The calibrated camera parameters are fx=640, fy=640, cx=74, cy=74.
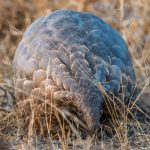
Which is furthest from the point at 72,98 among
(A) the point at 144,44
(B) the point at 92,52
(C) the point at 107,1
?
(C) the point at 107,1

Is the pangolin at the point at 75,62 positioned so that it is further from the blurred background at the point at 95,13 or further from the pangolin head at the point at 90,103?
the blurred background at the point at 95,13

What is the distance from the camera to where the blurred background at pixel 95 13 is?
18.4 ft

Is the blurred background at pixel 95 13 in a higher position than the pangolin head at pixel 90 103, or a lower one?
higher

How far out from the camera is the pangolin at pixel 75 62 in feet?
11.0

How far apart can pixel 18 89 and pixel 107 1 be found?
113 inches

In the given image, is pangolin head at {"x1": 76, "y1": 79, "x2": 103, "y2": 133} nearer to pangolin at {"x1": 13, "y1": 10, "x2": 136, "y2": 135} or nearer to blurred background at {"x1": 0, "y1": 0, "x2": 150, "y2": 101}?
pangolin at {"x1": 13, "y1": 10, "x2": 136, "y2": 135}

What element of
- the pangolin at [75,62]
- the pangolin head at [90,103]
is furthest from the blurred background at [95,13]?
the pangolin head at [90,103]

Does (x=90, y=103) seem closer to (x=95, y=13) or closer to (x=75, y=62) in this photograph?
(x=75, y=62)

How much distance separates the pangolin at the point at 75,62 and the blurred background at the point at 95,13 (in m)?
1.45

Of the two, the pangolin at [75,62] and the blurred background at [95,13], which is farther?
the blurred background at [95,13]

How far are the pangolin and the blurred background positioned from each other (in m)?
1.45

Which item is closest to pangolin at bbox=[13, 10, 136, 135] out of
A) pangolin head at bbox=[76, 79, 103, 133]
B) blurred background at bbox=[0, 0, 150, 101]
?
pangolin head at bbox=[76, 79, 103, 133]

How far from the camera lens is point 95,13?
620 centimetres

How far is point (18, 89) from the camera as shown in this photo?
3719mm
